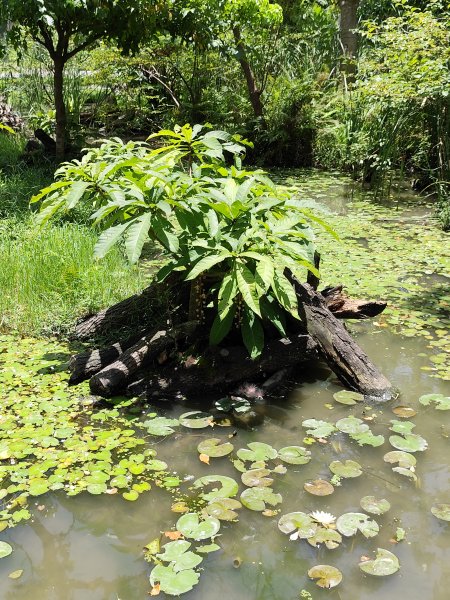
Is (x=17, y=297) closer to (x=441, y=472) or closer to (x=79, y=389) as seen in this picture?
(x=79, y=389)

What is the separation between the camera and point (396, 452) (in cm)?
295

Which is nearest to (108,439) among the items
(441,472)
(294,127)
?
(441,472)

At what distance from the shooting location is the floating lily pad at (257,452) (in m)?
2.90

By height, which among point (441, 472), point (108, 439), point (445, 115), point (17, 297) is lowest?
point (441, 472)

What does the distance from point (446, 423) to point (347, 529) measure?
1048 millimetres

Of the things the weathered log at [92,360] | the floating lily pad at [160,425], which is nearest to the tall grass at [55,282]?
the weathered log at [92,360]

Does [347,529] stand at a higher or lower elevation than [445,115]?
lower

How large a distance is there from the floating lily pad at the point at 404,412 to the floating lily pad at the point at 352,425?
0.75 ft

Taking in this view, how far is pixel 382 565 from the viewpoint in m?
2.27

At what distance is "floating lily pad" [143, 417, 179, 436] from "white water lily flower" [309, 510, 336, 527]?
876 millimetres

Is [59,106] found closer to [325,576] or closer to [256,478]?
[256,478]

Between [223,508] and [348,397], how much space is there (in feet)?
3.83

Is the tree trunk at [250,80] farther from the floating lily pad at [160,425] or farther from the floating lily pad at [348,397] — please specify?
the floating lily pad at [160,425]

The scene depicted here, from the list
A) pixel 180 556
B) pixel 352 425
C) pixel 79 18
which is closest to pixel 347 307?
pixel 352 425
